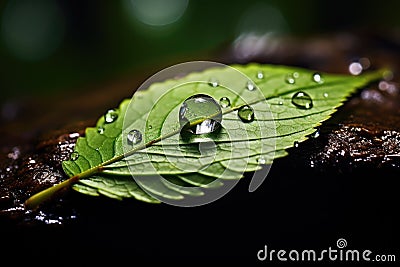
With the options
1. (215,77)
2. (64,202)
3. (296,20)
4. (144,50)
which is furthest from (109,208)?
(296,20)

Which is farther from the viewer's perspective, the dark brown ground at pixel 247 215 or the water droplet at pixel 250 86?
the water droplet at pixel 250 86

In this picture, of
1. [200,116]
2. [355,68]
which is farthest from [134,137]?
[355,68]

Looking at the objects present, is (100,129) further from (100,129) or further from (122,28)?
(122,28)

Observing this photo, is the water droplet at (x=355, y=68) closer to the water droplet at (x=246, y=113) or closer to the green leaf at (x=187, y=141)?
the green leaf at (x=187, y=141)

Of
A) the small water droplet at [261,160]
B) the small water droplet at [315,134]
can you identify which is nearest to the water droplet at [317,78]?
the small water droplet at [315,134]

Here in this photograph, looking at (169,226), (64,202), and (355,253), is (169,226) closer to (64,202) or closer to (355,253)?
(64,202)

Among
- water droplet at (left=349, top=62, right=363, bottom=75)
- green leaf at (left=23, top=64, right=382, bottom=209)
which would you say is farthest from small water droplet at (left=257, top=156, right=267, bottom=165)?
water droplet at (left=349, top=62, right=363, bottom=75)
